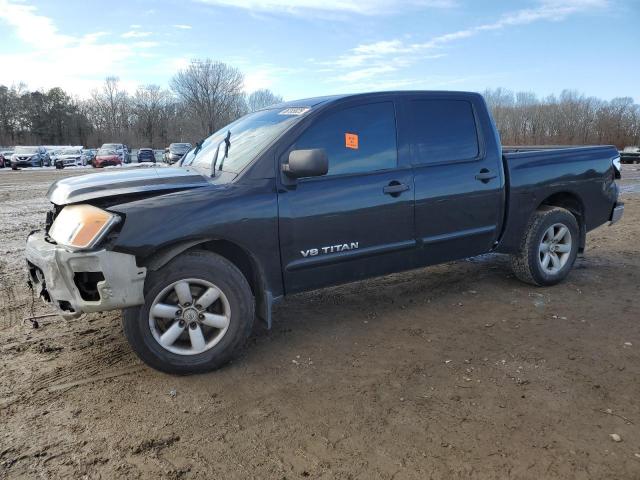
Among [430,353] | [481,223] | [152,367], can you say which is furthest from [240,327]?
[481,223]

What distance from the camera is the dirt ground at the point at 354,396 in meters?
2.38

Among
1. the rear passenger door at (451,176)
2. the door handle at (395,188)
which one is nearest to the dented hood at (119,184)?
the door handle at (395,188)

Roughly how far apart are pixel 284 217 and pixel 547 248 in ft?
9.99

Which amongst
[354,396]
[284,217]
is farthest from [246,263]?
[354,396]

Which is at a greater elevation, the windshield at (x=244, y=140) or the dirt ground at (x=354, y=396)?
the windshield at (x=244, y=140)

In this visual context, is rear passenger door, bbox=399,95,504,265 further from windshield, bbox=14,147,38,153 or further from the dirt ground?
windshield, bbox=14,147,38,153

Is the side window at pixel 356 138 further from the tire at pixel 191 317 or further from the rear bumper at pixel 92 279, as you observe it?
the rear bumper at pixel 92 279

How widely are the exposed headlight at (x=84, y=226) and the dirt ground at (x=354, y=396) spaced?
95 cm

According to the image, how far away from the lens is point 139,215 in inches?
118

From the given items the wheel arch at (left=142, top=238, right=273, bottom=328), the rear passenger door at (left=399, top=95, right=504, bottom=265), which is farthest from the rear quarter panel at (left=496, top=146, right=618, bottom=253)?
the wheel arch at (left=142, top=238, right=273, bottom=328)

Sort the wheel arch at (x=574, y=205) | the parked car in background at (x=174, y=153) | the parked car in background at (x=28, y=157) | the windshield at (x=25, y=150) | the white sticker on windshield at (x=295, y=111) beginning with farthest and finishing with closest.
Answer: the windshield at (x=25, y=150)
the parked car in background at (x=28, y=157)
the parked car in background at (x=174, y=153)
the wheel arch at (x=574, y=205)
the white sticker on windshield at (x=295, y=111)

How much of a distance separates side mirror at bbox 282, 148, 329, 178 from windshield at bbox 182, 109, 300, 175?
0.37 metres

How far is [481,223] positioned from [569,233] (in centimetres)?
127

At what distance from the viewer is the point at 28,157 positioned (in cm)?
3472
